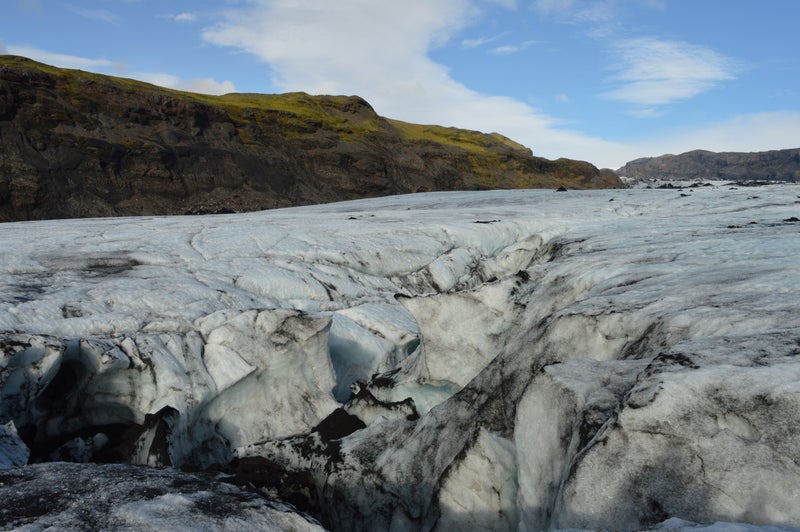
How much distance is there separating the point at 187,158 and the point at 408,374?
38.2 meters

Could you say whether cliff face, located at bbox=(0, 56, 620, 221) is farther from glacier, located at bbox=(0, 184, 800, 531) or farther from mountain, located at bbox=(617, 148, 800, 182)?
mountain, located at bbox=(617, 148, 800, 182)

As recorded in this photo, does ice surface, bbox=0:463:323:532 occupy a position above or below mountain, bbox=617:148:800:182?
below

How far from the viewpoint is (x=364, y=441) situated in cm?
696

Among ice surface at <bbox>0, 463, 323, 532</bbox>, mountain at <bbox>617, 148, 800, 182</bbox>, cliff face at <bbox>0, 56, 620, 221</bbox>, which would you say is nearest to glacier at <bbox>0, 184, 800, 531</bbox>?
ice surface at <bbox>0, 463, 323, 532</bbox>

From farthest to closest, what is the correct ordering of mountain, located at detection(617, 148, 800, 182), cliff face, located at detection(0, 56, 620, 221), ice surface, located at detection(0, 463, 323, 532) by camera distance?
1. mountain, located at detection(617, 148, 800, 182)
2. cliff face, located at detection(0, 56, 620, 221)
3. ice surface, located at detection(0, 463, 323, 532)

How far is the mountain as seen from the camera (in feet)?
429

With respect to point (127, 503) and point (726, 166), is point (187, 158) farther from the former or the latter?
point (726, 166)

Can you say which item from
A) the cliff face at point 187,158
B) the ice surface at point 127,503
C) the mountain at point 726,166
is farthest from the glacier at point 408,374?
the mountain at point 726,166

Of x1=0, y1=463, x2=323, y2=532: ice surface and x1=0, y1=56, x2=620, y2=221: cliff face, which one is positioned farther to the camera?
x1=0, y1=56, x2=620, y2=221: cliff face

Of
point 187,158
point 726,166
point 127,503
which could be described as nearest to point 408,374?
point 127,503

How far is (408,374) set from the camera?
945 centimetres

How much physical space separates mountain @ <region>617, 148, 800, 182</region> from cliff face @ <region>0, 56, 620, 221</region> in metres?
74.8

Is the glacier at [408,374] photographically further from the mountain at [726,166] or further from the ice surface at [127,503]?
the mountain at [726,166]

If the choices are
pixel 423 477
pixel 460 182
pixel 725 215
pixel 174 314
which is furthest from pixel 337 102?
pixel 423 477
